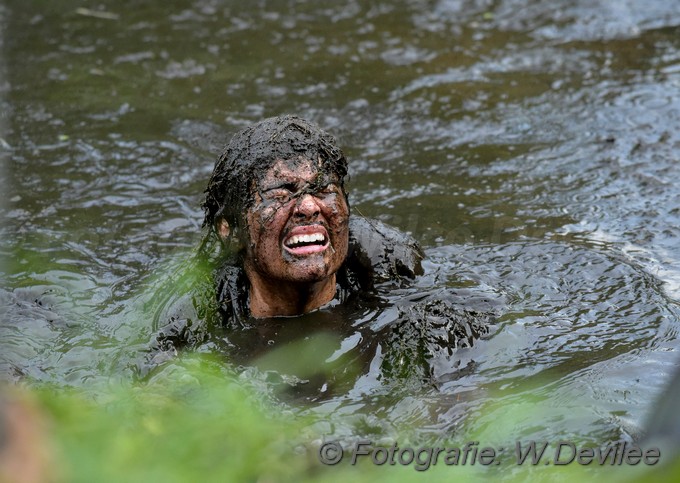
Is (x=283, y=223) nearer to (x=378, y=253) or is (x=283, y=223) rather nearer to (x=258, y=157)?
(x=258, y=157)

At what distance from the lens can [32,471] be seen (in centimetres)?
122

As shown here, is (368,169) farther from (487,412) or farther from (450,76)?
(487,412)

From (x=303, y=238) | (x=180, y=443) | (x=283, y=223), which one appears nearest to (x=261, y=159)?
(x=283, y=223)

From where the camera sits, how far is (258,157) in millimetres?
4801

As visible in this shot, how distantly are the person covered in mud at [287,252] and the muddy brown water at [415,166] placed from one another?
8.4 inches

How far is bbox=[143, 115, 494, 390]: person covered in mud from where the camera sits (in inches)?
186

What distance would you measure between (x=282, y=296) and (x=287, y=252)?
0.46 m

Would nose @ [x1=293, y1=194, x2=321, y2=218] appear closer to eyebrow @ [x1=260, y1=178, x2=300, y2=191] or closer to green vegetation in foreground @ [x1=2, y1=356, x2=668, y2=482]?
eyebrow @ [x1=260, y1=178, x2=300, y2=191]

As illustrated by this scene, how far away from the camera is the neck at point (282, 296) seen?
504 centimetres

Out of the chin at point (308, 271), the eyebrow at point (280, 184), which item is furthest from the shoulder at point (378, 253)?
the eyebrow at point (280, 184)

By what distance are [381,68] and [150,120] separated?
96.5 inches

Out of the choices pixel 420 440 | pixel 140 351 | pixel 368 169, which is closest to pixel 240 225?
pixel 140 351

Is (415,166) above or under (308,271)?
under

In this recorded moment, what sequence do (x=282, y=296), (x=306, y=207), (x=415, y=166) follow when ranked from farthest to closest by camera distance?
(x=415, y=166)
(x=282, y=296)
(x=306, y=207)
